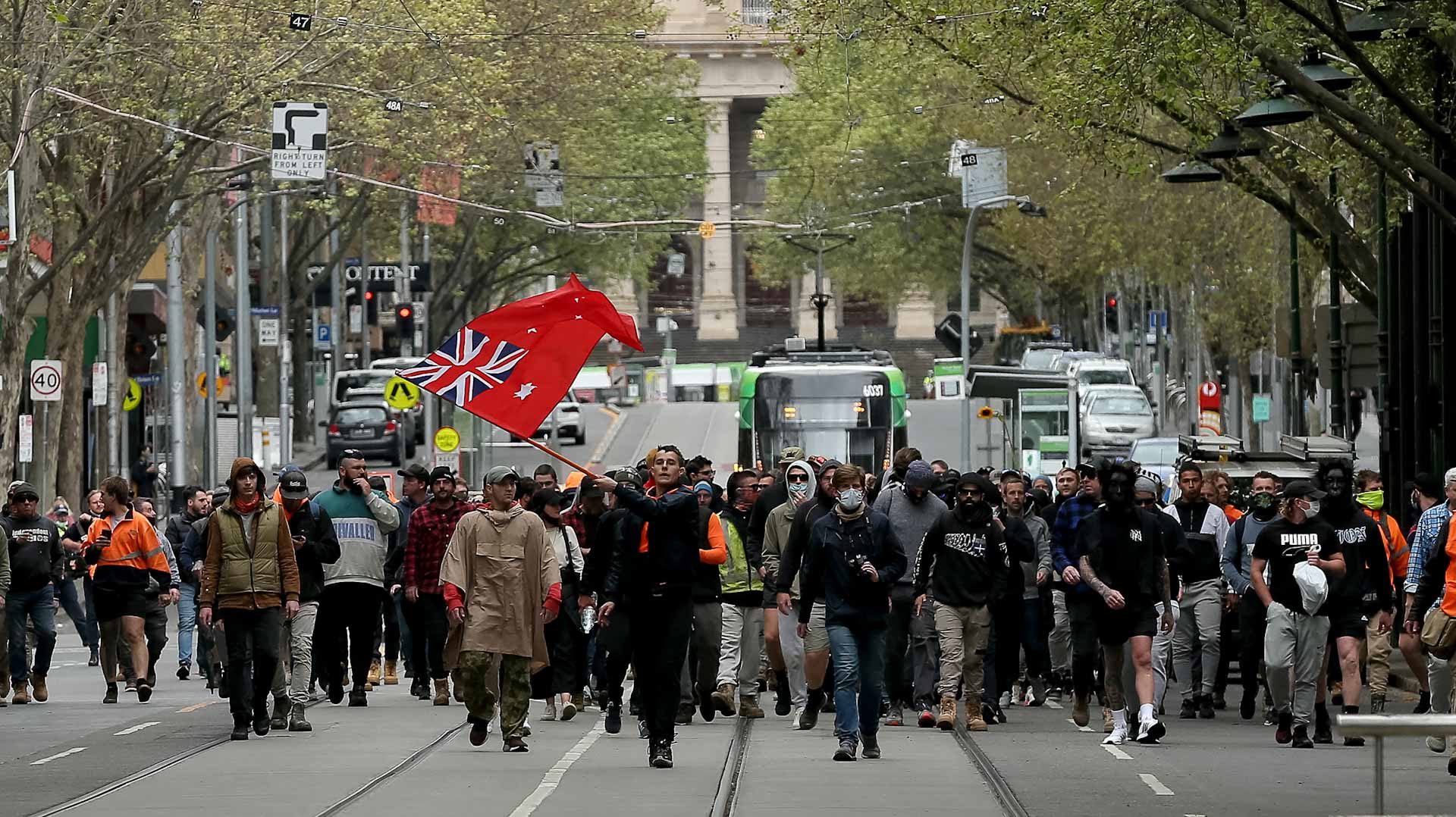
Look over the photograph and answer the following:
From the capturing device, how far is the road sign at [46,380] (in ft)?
102

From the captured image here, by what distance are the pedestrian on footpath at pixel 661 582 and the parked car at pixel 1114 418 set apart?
40393mm

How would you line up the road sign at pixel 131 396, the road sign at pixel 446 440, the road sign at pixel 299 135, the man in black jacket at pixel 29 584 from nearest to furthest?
the man in black jacket at pixel 29 584 < the road sign at pixel 299 135 < the road sign at pixel 131 396 < the road sign at pixel 446 440

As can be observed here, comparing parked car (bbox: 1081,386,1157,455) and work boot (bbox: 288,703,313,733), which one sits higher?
parked car (bbox: 1081,386,1157,455)

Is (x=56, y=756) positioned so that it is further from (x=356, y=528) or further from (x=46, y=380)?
(x=46, y=380)

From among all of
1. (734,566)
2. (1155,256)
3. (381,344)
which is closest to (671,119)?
(1155,256)

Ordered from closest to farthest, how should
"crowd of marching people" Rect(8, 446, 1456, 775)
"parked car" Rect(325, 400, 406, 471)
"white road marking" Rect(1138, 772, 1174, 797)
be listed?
"white road marking" Rect(1138, 772, 1174, 797)
"crowd of marching people" Rect(8, 446, 1456, 775)
"parked car" Rect(325, 400, 406, 471)

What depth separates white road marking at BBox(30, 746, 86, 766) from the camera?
14.2m

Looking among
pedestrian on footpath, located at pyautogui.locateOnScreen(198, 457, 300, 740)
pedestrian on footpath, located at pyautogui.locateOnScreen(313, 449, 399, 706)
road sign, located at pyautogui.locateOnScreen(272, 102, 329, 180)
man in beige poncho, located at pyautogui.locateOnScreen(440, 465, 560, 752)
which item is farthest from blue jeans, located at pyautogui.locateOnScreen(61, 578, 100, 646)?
road sign, located at pyautogui.locateOnScreen(272, 102, 329, 180)

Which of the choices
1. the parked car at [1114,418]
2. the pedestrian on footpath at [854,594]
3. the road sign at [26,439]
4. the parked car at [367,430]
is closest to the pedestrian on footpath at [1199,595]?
the pedestrian on footpath at [854,594]

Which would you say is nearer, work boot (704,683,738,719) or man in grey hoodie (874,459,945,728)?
man in grey hoodie (874,459,945,728)

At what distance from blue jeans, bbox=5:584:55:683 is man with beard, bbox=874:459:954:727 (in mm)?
6497

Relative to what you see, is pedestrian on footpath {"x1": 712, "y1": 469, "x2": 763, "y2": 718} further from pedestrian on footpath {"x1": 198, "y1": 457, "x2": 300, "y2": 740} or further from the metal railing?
the metal railing

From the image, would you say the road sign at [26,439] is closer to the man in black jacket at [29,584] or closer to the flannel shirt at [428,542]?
the man in black jacket at [29,584]

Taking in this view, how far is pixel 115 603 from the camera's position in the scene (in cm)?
1931
